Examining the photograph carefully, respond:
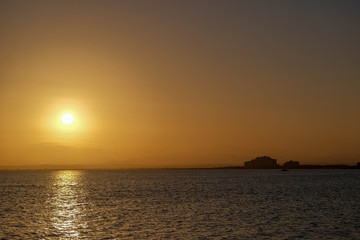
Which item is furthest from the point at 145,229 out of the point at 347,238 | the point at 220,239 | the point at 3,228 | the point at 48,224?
the point at 347,238

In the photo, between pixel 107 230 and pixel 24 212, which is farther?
pixel 24 212

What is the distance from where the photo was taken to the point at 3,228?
4697 centimetres

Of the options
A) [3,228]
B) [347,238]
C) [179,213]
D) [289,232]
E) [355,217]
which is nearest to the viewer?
[347,238]

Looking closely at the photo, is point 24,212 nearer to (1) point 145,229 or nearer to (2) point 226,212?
(1) point 145,229

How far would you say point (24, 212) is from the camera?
6397 centimetres

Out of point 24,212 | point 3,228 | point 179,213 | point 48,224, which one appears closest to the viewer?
point 3,228

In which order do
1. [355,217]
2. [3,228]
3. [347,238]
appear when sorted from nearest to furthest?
1. [347,238]
2. [3,228]
3. [355,217]

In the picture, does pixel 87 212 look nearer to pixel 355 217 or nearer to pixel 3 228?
pixel 3 228

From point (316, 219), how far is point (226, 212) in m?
14.0

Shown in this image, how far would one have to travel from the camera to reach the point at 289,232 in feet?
142

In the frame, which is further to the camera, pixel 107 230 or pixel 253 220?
pixel 253 220

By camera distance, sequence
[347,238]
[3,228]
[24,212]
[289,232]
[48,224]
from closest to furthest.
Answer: [347,238], [289,232], [3,228], [48,224], [24,212]

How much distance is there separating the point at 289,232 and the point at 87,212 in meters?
34.0

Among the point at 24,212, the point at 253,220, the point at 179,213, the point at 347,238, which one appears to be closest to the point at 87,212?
the point at 24,212
